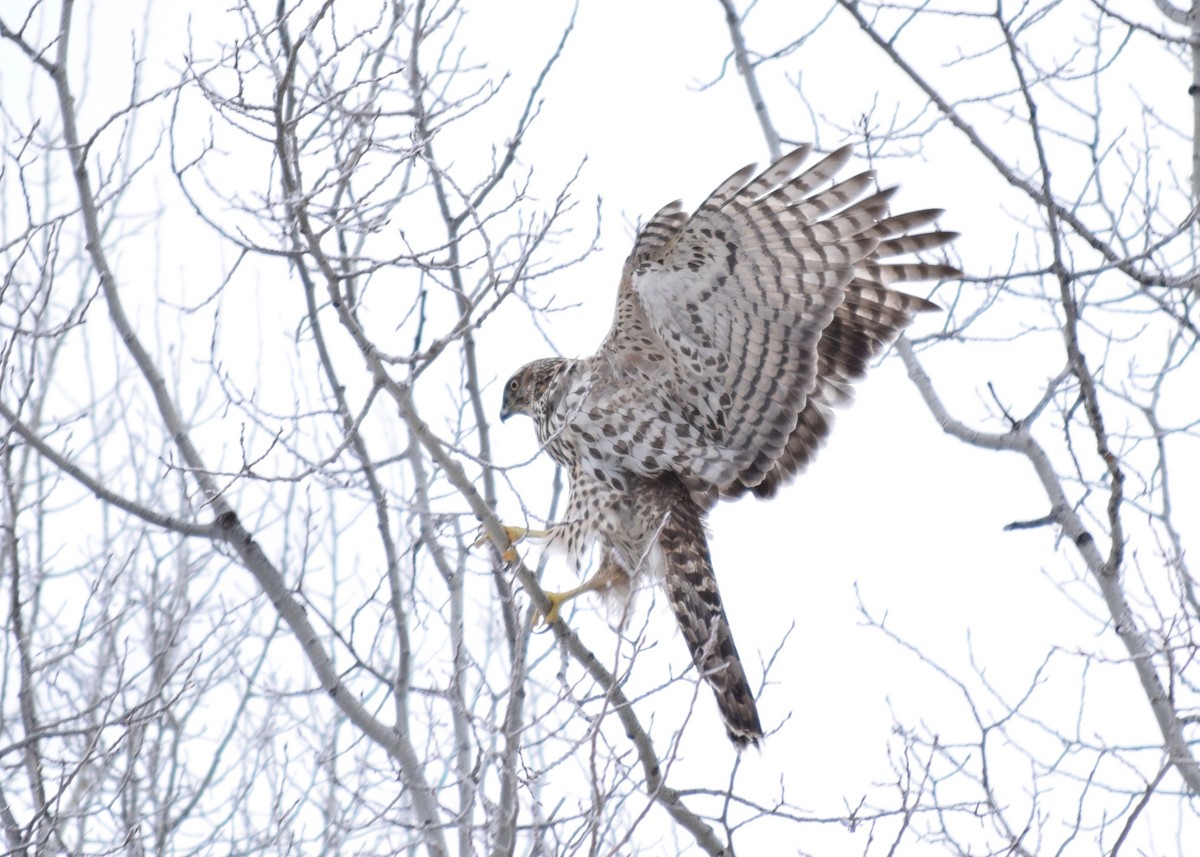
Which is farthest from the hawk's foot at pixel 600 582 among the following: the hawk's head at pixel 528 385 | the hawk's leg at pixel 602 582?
the hawk's head at pixel 528 385

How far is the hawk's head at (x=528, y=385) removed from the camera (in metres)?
5.88

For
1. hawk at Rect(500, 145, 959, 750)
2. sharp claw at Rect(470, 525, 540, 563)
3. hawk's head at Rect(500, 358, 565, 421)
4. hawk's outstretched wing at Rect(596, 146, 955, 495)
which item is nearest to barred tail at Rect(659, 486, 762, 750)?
hawk at Rect(500, 145, 959, 750)

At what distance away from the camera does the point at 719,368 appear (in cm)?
535

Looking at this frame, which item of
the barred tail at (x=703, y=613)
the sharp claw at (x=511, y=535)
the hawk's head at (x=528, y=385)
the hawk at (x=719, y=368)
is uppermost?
the hawk's head at (x=528, y=385)

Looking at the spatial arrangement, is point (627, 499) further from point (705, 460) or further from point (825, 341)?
point (825, 341)

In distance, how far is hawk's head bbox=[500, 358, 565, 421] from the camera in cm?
588

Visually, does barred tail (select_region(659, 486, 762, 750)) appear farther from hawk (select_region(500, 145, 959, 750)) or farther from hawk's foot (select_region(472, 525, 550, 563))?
hawk's foot (select_region(472, 525, 550, 563))

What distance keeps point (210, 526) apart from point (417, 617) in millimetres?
1104

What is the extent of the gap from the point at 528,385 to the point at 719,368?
96 centimetres

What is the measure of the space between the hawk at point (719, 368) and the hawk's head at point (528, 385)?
15mm

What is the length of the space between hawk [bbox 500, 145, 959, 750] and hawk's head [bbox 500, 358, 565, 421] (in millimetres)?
15

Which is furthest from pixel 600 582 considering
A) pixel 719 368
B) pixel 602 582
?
pixel 719 368

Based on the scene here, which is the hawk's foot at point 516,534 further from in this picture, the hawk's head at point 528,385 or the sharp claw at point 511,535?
the hawk's head at point 528,385

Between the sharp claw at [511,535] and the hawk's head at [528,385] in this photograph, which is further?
the hawk's head at [528,385]
